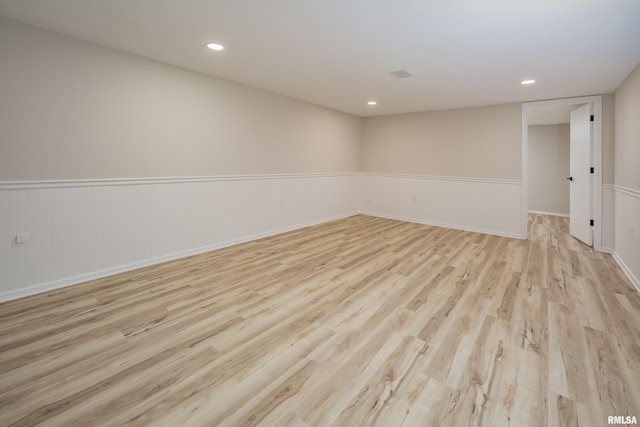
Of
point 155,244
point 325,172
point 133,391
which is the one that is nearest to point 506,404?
point 133,391

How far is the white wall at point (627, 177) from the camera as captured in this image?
308cm

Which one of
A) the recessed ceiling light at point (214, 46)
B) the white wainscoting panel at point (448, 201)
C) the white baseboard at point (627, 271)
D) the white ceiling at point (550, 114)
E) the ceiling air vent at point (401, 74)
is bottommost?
the white baseboard at point (627, 271)

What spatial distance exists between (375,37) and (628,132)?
319 cm

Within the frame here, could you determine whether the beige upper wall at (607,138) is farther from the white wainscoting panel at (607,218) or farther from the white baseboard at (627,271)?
the white baseboard at (627,271)

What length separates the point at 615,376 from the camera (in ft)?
5.53

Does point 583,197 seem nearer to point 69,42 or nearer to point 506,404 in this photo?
point 506,404

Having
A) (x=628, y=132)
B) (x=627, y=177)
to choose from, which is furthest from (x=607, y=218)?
(x=628, y=132)

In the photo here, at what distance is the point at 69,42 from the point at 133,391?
121 inches

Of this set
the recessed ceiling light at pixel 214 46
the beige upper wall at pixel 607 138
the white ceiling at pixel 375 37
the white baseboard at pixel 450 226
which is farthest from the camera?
the white baseboard at pixel 450 226

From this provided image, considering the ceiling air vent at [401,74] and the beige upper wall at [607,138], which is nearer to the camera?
the ceiling air vent at [401,74]

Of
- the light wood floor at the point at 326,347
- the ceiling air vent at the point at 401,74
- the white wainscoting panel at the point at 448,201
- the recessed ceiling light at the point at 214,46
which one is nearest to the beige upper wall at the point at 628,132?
the light wood floor at the point at 326,347

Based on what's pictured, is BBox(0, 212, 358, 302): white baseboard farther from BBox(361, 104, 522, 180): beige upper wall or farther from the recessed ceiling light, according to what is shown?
BBox(361, 104, 522, 180): beige upper wall

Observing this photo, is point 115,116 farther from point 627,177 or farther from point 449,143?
point 627,177

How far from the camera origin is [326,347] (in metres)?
1.94
